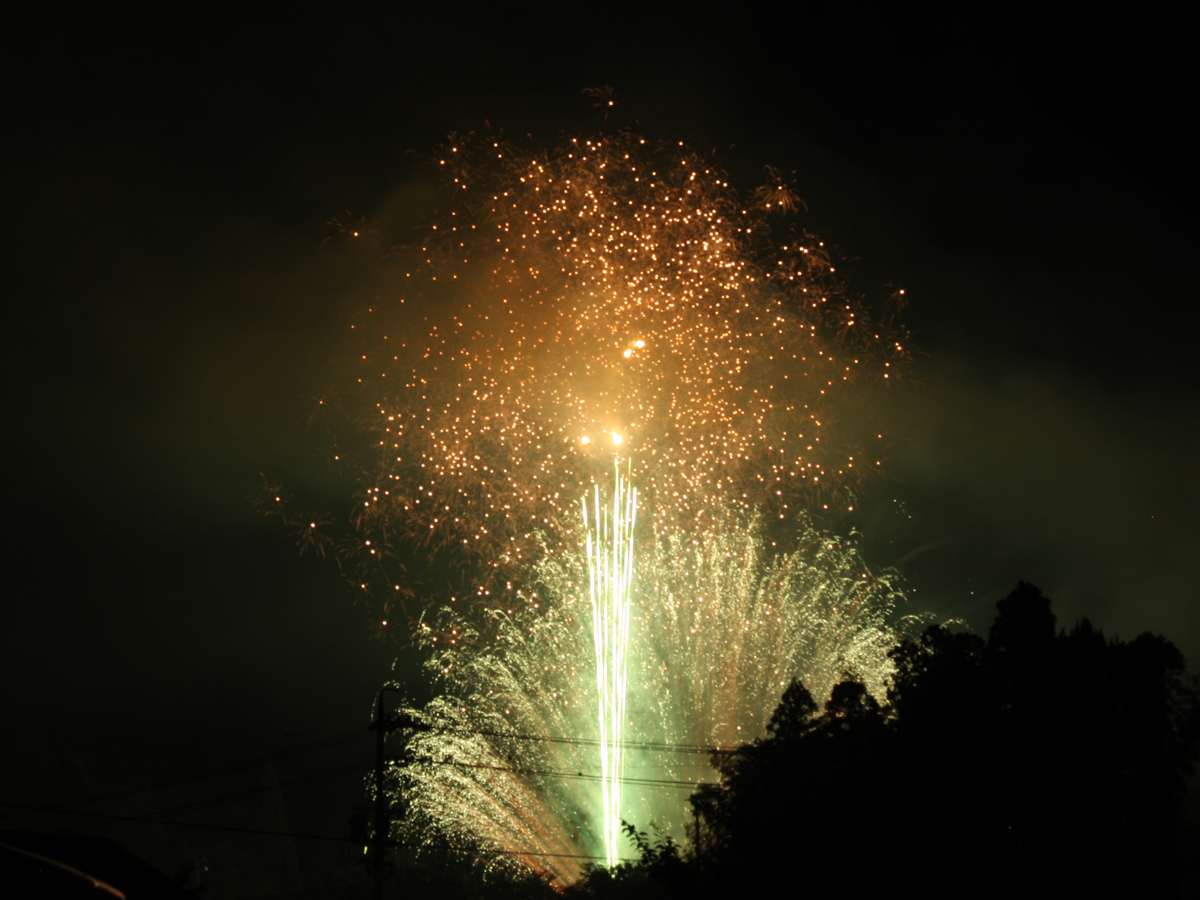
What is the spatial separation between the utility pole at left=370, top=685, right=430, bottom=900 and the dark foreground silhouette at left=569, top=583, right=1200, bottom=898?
633 cm

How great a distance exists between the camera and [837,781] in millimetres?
16594

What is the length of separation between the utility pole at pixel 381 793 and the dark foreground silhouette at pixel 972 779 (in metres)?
6.33

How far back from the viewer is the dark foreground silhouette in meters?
15.1

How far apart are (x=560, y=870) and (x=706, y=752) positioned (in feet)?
30.2

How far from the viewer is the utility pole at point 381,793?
20.3m

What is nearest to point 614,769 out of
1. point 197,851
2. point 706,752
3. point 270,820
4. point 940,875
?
point 706,752

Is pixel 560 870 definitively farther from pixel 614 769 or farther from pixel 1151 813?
pixel 1151 813

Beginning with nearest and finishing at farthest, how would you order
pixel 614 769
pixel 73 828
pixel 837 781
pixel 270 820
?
pixel 837 781 < pixel 614 769 < pixel 270 820 < pixel 73 828

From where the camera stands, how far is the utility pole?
801 inches

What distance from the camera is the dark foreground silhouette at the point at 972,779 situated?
596 inches

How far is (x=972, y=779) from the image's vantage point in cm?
1711

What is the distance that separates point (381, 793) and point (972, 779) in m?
13.0

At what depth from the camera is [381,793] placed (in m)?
21.5

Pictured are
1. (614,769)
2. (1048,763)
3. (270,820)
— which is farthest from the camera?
(270,820)
